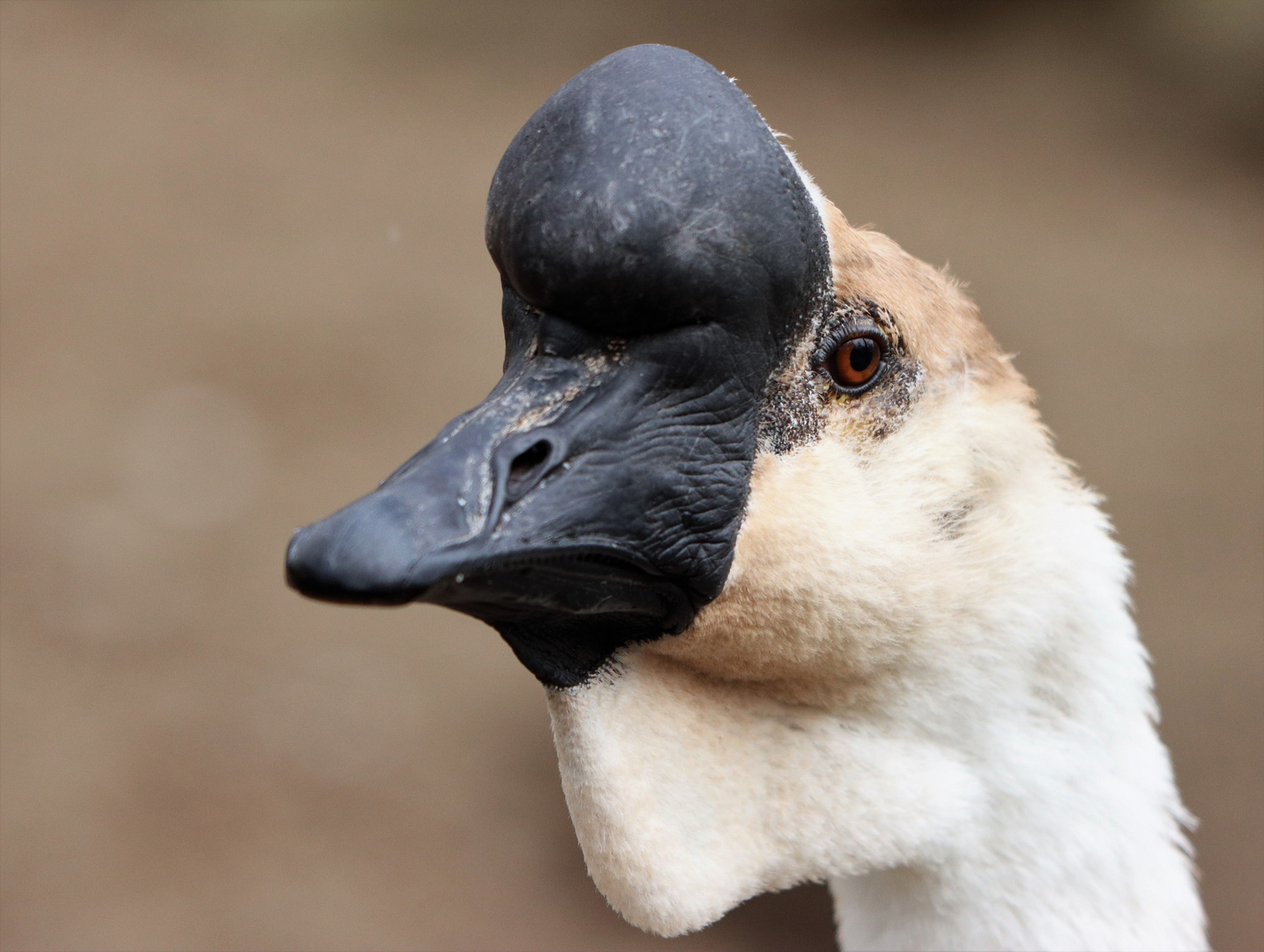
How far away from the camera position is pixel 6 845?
204 inches

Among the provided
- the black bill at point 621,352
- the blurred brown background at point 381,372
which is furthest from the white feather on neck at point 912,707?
the blurred brown background at point 381,372

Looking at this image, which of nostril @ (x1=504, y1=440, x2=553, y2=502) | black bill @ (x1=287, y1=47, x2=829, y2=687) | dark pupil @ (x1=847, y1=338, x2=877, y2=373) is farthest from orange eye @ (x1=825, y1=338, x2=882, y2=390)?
nostril @ (x1=504, y1=440, x2=553, y2=502)

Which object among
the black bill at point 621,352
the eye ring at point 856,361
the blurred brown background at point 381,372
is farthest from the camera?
the blurred brown background at point 381,372

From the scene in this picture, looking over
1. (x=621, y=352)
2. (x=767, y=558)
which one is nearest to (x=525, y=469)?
(x=621, y=352)

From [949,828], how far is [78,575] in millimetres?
5388

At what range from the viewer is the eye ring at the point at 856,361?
1865 millimetres

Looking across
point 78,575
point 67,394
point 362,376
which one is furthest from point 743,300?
point 67,394

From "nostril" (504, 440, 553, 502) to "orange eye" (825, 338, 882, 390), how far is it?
542 millimetres

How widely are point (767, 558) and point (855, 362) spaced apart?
351 millimetres

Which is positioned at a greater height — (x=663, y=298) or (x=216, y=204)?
(x=663, y=298)

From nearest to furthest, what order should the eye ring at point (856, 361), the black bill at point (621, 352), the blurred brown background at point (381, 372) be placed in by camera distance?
the black bill at point (621, 352) → the eye ring at point (856, 361) → the blurred brown background at point (381, 372)

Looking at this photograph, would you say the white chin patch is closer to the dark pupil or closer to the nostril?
the nostril

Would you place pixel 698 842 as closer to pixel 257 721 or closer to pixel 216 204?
pixel 257 721

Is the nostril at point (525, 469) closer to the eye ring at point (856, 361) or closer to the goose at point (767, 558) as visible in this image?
the goose at point (767, 558)
